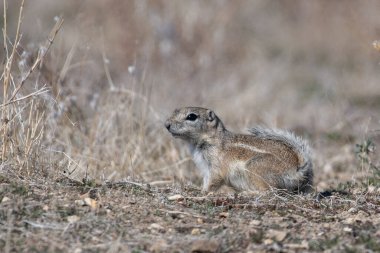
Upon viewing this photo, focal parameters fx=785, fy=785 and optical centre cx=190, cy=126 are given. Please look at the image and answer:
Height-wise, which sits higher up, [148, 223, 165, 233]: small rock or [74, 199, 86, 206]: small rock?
[74, 199, 86, 206]: small rock

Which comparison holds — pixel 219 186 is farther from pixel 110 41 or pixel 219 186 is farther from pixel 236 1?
pixel 236 1

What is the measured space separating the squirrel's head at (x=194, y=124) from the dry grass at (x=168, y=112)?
622 millimetres

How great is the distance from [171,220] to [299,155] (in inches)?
77.5

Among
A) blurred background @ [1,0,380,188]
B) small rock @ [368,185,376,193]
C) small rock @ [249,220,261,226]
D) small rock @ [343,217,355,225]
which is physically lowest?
small rock @ [249,220,261,226]

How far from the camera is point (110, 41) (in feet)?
48.1

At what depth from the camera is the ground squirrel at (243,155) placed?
7.45 m

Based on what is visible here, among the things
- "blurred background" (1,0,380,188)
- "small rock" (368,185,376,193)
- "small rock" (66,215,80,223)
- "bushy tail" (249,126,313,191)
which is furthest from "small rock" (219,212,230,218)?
"small rock" (368,185,376,193)

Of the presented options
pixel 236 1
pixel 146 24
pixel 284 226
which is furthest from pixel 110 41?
pixel 284 226

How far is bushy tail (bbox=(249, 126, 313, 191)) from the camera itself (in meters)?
7.41

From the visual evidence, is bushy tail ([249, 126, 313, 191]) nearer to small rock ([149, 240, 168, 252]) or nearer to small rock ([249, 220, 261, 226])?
small rock ([249, 220, 261, 226])

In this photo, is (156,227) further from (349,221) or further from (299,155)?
(299,155)

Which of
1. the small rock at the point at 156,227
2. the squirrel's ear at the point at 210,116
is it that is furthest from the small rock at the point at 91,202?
the squirrel's ear at the point at 210,116

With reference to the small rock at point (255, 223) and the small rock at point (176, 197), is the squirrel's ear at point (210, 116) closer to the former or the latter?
the small rock at point (176, 197)

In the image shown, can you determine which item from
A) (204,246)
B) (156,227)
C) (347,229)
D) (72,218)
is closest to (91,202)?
(72,218)
